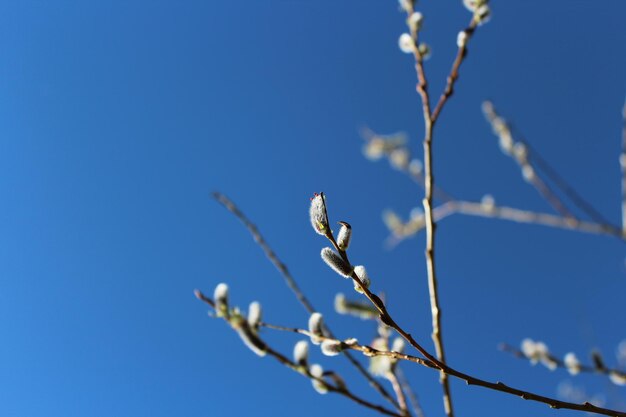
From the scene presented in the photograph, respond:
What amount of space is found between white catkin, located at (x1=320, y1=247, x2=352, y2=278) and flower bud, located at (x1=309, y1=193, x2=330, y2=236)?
0.04 metres

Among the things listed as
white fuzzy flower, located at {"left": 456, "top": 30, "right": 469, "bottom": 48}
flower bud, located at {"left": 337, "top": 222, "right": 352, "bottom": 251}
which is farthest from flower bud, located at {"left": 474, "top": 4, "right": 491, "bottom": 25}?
flower bud, located at {"left": 337, "top": 222, "right": 352, "bottom": 251}

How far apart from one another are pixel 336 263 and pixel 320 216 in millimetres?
96

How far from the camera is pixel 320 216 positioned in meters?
0.99

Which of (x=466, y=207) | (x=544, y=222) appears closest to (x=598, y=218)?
(x=544, y=222)

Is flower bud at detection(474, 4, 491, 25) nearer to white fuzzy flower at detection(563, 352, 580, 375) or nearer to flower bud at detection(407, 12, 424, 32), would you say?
flower bud at detection(407, 12, 424, 32)

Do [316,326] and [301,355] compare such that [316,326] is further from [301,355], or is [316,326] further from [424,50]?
[424,50]

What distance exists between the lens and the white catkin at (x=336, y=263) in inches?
38.9

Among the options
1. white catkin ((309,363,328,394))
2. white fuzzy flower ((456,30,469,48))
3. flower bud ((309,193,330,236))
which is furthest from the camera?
white fuzzy flower ((456,30,469,48))

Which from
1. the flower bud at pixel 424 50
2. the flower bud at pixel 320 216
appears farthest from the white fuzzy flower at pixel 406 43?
the flower bud at pixel 320 216

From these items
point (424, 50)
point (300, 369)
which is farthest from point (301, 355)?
point (424, 50)

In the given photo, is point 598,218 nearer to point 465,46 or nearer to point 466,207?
point 466,207

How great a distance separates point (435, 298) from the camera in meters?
1.37

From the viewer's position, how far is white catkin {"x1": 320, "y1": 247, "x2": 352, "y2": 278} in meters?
0.99

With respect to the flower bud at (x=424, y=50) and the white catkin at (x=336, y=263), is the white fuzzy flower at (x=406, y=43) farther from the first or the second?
the white catkin at (x=336, y=263)
